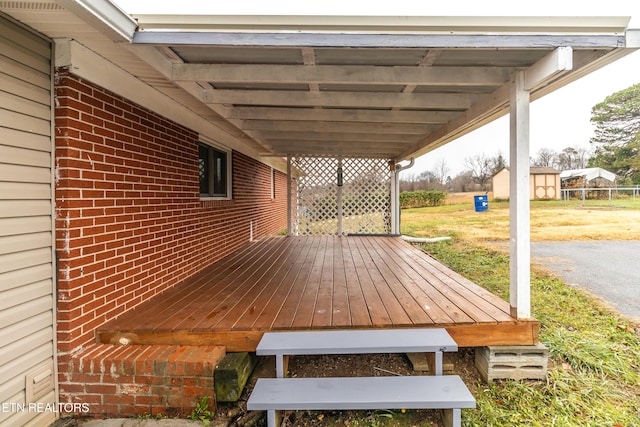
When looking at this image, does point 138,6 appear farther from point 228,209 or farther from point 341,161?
point 341,161

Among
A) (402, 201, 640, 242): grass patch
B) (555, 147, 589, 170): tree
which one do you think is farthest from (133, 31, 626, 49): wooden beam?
(555, 147, 589, 170): tree

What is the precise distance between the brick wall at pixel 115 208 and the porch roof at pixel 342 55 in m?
0.39

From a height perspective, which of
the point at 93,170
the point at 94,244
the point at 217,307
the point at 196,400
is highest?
the point at 93,170

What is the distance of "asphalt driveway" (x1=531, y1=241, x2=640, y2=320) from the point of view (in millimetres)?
4580

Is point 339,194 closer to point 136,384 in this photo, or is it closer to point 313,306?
point 313,306

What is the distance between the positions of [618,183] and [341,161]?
30.4 meters

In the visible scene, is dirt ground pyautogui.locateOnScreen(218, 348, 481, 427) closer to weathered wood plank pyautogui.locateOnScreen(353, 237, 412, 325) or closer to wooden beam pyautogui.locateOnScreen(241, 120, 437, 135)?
weathered wood plank pyautogui.locateOnScreen(353, 237, 412, 325)

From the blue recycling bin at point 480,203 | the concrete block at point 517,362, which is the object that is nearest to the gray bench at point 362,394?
the concrete block at point 517,362

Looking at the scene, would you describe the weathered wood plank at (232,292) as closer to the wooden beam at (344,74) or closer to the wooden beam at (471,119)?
the wooden beam at (344,74)

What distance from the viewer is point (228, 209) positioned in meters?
5.53

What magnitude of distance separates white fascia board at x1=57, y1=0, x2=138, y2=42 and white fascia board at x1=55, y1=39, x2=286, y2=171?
55 cm

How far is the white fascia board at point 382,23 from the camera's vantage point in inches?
73.6

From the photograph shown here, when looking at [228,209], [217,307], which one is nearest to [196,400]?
[217,307]

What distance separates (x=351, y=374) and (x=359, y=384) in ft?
1.55
